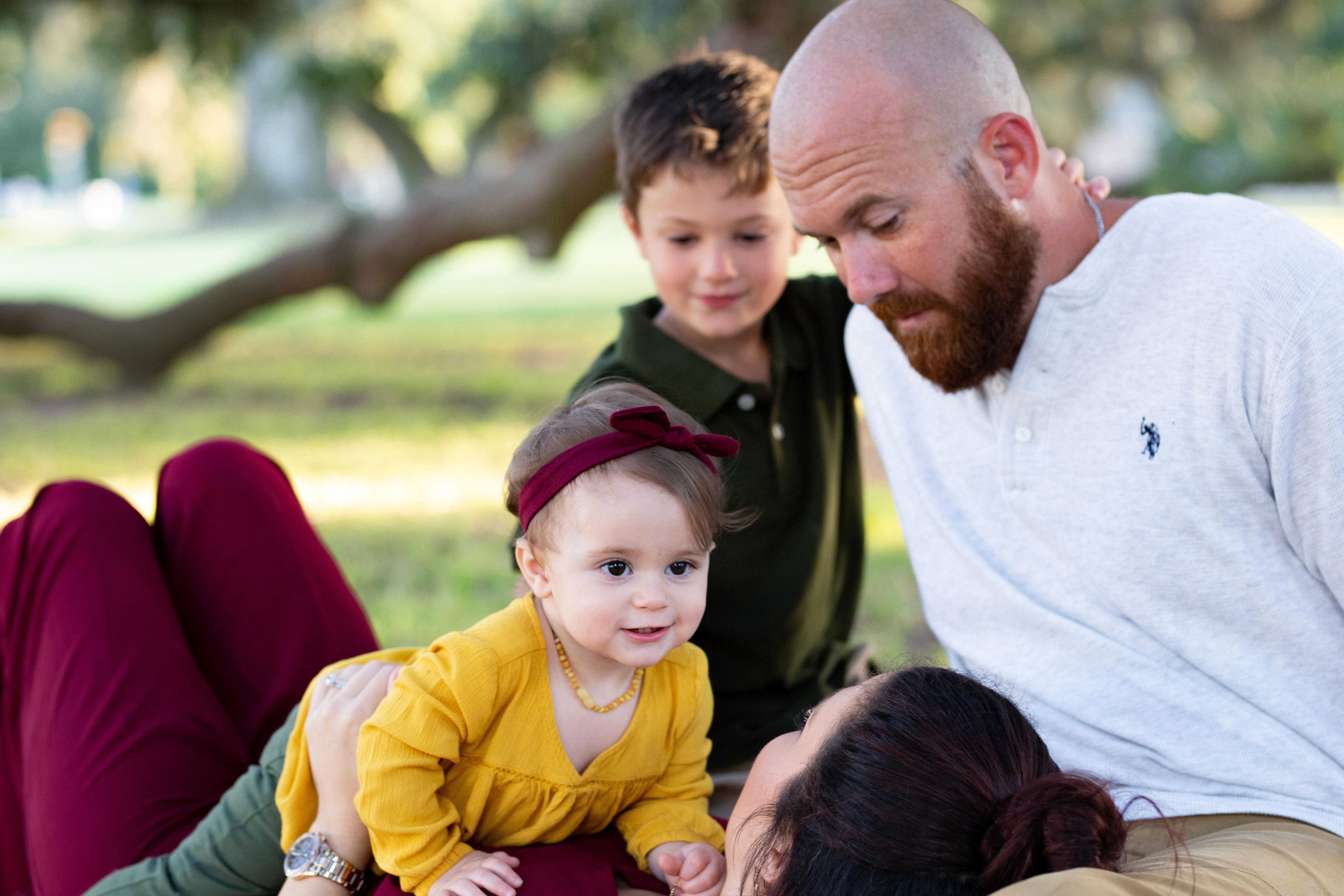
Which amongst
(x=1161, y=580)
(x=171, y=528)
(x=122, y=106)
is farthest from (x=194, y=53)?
(x=122, y=106)

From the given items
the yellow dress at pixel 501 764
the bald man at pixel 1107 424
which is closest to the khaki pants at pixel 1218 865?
the bald man at pixel 1107 424

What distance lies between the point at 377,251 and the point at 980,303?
24.0 ft

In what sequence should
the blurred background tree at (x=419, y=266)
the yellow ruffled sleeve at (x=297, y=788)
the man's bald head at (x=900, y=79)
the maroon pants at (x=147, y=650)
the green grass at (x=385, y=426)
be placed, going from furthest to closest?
the blurred background tree at (x=419, y=266)
the green grass at (x=385, y=426)
the maroon pants at (x=147, y=650)
the man's bald head at (x=900, y=79)
the yellow ruffled sleeve at (x=297, y=788)

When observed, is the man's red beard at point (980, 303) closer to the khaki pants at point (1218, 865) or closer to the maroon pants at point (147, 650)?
→ the khaki pants at point (1218, 865)

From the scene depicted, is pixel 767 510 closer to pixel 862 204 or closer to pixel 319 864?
pixel 862 204

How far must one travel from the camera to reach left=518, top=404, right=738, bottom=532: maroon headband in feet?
6.29

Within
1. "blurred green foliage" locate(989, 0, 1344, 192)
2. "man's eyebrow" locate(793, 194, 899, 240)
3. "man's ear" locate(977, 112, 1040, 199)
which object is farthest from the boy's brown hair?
"blurred green foliage" locate(989, 0, 1344, 192)

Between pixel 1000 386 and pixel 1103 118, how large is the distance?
52.4 ft

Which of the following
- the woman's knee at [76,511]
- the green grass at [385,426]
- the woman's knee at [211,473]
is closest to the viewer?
the woman's knee at [76,511]

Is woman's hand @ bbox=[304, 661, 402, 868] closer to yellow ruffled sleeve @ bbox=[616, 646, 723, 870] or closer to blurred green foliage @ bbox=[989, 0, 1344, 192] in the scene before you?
yellow ruffled sleeve @ bbox=[616, 646, 723, 870]

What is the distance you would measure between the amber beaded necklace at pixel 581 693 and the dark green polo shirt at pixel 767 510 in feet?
2.07

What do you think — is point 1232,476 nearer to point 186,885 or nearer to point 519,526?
point 519,526

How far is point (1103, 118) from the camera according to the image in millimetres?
16781

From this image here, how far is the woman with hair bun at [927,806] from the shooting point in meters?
1.46
